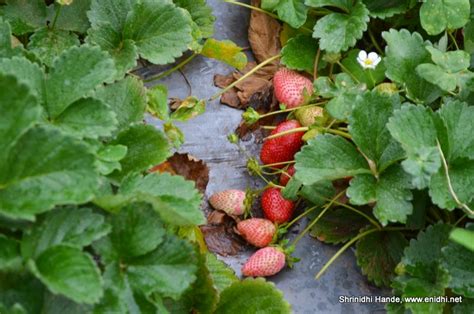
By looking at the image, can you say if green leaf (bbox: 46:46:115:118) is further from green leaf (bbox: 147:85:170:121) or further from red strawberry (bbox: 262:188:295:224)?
red strawberry (bbox: 262:188:295:224)

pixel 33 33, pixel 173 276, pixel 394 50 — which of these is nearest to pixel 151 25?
pixel 33 33

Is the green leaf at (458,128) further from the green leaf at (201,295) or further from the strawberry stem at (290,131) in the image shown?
the green leaf at (201,295)

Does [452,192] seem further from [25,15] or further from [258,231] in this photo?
[25,15]

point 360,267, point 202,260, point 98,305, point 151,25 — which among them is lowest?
point 360,267

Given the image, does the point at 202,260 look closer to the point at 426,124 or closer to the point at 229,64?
the point at 426,124

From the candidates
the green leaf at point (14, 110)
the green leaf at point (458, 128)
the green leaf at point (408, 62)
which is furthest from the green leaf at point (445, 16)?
the green leaf at point (14, 110)

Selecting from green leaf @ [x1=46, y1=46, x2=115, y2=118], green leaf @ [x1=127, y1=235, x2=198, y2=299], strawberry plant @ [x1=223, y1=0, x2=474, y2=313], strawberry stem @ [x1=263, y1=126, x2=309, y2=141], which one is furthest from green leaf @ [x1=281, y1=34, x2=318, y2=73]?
green leaf @ [x1=127, y1=235, x2=198, y2=299]

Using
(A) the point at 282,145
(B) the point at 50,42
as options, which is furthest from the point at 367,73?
(B) the point at 50,42
